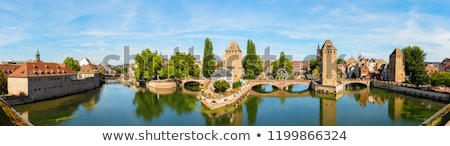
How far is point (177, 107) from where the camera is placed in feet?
87.1

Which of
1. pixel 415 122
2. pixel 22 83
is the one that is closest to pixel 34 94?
pixel 22 83

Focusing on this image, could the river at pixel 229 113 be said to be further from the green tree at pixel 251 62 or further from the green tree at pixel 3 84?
the green tree at pixel 251 62

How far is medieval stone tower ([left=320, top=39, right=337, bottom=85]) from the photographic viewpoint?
41531 mm

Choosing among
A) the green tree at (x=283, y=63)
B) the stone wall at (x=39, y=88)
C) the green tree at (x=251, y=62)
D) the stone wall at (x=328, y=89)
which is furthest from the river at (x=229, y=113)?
the green tree at (x=283, y=63)

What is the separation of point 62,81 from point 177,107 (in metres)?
15.0

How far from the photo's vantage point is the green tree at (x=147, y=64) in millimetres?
47188

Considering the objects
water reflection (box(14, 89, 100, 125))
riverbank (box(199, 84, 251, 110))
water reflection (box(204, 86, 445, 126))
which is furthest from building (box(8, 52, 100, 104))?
water reflection (box(204, 86, 445, 126))

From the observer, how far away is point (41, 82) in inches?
1105

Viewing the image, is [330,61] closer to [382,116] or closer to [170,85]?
[382,116]

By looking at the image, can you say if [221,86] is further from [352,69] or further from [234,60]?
[352,69]

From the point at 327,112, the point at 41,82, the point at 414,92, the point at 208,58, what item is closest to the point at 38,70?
the point at 41,82

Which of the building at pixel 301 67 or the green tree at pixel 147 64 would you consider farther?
the building at pixel 301 67

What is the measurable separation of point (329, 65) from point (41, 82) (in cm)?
3570

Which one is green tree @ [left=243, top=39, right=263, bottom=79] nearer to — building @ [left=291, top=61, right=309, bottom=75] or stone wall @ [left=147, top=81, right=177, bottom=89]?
stone wall @ [left=147, top=81, right=177, bottom=89]
